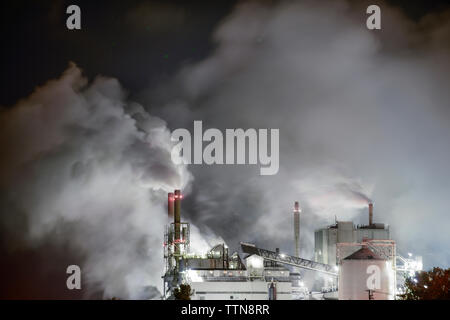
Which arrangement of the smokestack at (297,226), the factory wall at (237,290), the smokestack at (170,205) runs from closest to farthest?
the factory wall at (237,290), the smokestack at (170,205), the smokestack at (297,226)

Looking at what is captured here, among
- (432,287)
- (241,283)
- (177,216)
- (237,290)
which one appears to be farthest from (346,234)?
(432,287)

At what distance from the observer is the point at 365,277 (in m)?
38.0

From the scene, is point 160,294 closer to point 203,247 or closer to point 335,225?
point 203,247

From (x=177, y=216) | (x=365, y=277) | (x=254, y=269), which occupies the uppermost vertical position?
(x=177, y=216)

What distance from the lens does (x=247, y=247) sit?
46.5m

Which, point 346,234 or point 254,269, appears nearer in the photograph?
point 254,269

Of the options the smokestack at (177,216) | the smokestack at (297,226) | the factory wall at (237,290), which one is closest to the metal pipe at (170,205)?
the smokestack at (177,216)

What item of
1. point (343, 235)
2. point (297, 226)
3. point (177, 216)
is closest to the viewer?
point (177, 216)

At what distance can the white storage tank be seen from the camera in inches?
1475

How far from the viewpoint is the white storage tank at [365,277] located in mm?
37469

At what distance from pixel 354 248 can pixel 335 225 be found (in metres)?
3.82

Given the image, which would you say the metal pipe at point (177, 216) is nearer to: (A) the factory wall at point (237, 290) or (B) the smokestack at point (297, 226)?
(A) the factory wall at point (237, 290)

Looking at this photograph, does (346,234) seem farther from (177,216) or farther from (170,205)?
(170,205)

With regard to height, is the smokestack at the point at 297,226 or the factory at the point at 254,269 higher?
the smokestack at the point at 297,226
